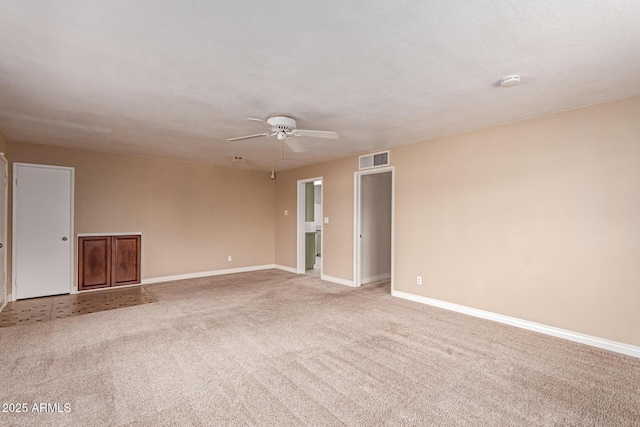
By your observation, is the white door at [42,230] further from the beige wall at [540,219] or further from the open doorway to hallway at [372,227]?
the beige wall at [540,219]

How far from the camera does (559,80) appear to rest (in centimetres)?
264

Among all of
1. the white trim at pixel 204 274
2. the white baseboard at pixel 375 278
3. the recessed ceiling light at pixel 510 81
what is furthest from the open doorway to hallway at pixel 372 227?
the recessed ceiling light at pixel 510 81

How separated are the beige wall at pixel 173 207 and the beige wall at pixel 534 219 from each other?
150 inches

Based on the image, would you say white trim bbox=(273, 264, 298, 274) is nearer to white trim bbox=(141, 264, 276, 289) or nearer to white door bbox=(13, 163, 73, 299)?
white trim bbox=(141, 264, 276, 289)

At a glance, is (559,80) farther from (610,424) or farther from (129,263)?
(129,263)

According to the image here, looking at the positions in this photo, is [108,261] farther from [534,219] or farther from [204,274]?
[534,219]

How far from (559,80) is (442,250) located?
2520 millimetres

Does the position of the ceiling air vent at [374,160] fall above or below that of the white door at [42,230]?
above

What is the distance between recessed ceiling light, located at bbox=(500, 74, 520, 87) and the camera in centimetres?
255

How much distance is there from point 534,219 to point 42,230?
7.13m

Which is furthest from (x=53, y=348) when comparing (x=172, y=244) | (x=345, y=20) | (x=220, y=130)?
(x=345, y=20)

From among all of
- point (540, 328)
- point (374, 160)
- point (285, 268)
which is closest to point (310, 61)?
point (374, 160)

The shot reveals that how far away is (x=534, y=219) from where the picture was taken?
3.63 meters

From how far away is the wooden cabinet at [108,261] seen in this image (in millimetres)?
5480
